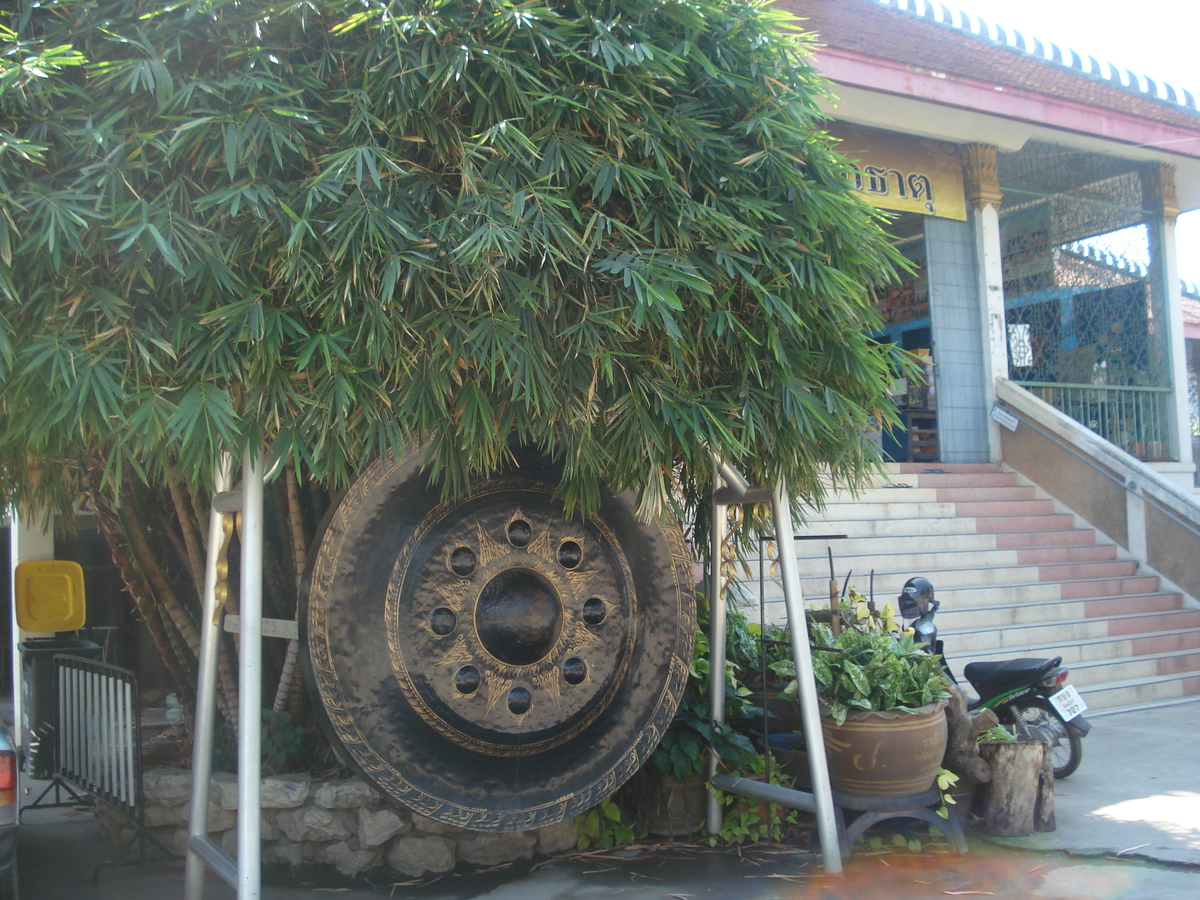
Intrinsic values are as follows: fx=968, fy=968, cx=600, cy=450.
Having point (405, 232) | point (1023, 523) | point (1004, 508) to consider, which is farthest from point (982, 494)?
point (405, 232)

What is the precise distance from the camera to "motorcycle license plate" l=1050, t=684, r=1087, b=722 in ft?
18.5

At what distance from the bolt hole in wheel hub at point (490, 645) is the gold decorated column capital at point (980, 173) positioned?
951 centimetres

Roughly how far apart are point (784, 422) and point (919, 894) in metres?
2.06

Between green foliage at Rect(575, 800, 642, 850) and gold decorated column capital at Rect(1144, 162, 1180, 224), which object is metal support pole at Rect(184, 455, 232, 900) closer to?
green foliage at Rect(575, 800, 642, 850)

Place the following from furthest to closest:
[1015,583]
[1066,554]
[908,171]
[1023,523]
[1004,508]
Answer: [908,171], [1004,508], [1023,523], [1066,554], [1015,583]

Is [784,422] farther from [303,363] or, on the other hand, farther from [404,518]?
[303,363]

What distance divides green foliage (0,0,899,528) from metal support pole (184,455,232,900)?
1.97 feet

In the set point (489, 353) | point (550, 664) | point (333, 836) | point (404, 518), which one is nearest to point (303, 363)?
point (489, 353)

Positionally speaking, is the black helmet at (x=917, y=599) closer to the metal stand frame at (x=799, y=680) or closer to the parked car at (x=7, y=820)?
the metal stand frame at (x=799, y=680)

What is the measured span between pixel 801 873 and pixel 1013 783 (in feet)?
4.05

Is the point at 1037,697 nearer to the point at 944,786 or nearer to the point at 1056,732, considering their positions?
the point at 1056,732

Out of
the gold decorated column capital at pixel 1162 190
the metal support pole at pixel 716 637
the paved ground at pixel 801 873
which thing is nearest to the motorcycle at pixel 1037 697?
the paved ground at pixel 801 873

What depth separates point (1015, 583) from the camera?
29.3ft

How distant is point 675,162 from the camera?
10.4 feet
